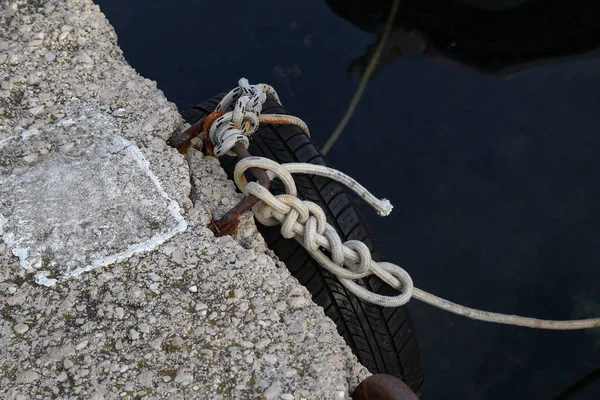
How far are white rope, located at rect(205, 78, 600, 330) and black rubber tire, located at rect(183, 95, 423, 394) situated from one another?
0.32 ft

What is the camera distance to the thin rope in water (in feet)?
10.5

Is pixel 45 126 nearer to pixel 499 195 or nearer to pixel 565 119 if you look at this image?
pixel 499 195

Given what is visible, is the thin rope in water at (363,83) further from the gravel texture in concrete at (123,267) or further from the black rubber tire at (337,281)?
the gravel texture in concrete at (123,267)

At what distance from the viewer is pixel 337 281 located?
2025 mm

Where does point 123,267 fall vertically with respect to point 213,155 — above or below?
below

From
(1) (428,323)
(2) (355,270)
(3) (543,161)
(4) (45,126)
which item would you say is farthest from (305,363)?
(3) (543,161)

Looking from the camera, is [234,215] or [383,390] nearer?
[383,390]

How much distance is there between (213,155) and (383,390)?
2.91 feet

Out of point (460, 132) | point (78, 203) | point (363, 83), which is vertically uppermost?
point (460, 132)

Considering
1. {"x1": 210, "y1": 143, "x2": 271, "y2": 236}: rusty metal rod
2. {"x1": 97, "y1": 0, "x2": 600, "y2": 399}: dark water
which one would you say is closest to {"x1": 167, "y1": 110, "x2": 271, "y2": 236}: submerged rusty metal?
{"x1": 210, "y1": 143, "x2": 271, "y2": 236}: rusty metal rod

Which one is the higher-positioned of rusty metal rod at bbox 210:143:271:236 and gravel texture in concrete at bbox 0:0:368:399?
rusty metal rod at bbox 210:143:271:236

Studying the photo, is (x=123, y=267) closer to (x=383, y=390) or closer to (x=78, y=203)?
(x=78, y=203)

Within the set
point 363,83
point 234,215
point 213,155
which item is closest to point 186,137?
point 213,155

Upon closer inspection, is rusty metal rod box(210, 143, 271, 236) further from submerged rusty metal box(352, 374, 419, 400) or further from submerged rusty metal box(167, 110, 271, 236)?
submerged rusty metal box(352, 374, 419, 400)
